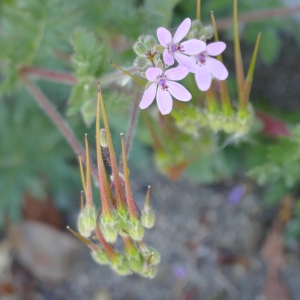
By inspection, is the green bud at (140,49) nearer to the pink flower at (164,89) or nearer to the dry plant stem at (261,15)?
the pink flower at (164,89)

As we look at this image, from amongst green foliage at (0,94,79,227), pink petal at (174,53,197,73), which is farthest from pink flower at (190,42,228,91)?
green foliage at (0,94,79,227)

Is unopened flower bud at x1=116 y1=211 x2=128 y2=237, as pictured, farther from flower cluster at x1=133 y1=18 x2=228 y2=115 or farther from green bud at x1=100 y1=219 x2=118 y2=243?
flower cluster at x1=133 y1=18 x2=228 y2=115

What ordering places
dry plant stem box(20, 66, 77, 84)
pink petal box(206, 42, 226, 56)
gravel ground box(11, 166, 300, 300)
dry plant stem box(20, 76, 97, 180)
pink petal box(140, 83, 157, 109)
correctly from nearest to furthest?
pink petal box(140, 83, 157, 109), pink petal box(206, 42, 226, 56), dry plant stem box(20, 76, 97, 180), dry plant stem box(20, 66, 77, 84), gravel ground box(11, 166, 300, 300)

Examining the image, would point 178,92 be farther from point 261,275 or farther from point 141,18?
point 261,275

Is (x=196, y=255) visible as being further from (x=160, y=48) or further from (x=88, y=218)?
(x=160, y=48)

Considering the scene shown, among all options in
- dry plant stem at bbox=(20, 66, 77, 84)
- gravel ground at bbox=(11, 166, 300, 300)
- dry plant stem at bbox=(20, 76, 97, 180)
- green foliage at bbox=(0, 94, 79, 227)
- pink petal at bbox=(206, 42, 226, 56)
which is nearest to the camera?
pink petal at bbox=(206, 42, 226, 56)

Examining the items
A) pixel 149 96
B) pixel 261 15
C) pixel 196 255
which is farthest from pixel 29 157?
pixel 149 96
